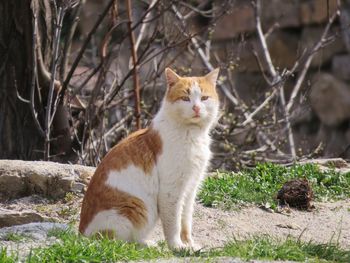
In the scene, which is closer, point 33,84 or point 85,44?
point 33,84

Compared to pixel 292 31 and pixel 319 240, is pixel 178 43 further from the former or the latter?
pixel 292 31

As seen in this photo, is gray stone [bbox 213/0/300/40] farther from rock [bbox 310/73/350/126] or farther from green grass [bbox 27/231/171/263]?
green grass [bbox 27/231/171/263]

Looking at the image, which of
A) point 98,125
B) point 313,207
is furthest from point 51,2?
point 313,207

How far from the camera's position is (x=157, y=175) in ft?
20.3

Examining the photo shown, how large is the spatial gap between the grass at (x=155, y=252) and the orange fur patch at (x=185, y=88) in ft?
3.91

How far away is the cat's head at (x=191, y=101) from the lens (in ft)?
20.5

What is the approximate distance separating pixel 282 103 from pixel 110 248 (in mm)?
7123

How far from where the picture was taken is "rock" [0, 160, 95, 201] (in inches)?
302

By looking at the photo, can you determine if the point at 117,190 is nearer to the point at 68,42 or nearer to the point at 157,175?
the point at 157,175

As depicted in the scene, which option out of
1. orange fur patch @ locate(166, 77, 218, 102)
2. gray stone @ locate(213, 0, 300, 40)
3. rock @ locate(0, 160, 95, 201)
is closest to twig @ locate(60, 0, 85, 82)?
rock @ locate(0, 160, 95, 201)

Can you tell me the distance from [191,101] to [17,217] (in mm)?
1913

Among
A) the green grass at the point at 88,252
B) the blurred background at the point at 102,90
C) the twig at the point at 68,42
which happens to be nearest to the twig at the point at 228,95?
the blurred background at the point at 102,90

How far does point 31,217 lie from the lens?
711 cm

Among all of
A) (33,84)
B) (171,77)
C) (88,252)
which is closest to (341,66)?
(33,84)
